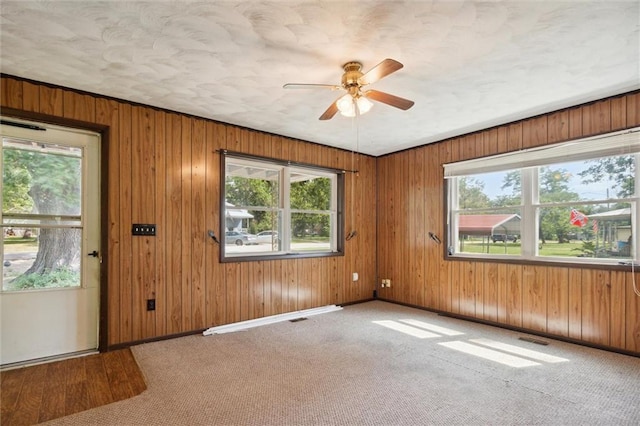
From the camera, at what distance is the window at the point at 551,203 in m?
3.18

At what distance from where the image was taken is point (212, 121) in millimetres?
3887

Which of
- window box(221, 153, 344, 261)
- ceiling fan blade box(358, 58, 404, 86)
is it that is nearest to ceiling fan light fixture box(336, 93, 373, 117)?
ceiling fan blade box(358, 58, 404, 86)

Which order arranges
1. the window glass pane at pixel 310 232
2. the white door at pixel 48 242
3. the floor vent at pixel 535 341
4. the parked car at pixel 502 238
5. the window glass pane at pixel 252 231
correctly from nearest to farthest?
the white door at pixel 48 242 < the floor vent at pixel 535 341 < the parked car at pixel 502 238 < the window glass pane at pixel 252 231 < the window glass pane at pixel 310 232

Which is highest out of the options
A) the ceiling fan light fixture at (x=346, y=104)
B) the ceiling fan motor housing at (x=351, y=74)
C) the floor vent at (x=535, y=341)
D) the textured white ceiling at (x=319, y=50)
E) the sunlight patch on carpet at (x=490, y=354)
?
the textured white ceiling at (x=319, y=50)

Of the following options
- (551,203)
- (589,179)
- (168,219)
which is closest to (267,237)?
(168,219)

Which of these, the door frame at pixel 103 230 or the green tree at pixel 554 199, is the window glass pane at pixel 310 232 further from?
the green tree at pixel 554 199

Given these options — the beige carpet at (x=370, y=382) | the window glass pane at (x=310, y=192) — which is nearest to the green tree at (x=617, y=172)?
the beige carpet at (x=370, y=382)

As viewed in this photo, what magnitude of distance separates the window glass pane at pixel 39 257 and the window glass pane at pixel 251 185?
1660 mm

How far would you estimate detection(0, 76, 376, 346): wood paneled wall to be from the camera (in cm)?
320

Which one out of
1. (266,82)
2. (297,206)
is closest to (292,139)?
(297,206)

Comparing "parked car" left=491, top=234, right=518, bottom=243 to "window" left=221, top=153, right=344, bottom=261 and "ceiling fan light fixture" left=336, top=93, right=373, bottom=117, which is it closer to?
"window" left=221, top=153, right=344, bottom=261

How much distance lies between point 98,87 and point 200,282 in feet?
7.27

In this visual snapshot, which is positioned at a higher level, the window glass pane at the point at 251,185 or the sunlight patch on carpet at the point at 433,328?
the window glass pane at the point at 251,185

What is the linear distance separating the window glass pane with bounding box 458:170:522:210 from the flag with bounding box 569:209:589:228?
55cm
